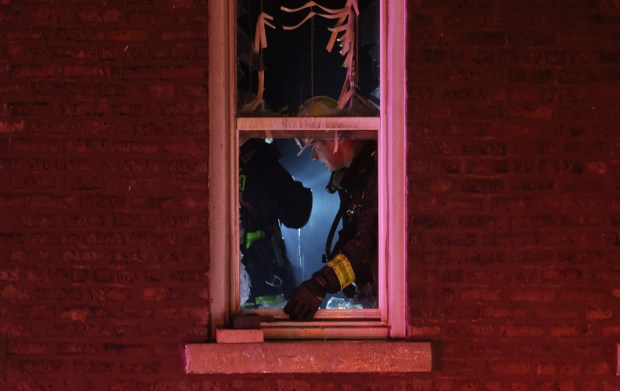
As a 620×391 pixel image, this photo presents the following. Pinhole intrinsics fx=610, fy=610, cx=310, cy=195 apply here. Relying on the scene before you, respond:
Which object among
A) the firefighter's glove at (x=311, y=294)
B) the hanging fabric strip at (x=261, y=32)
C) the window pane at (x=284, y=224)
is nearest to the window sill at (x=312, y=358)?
the firefighter's glove at (x=311, y=294)

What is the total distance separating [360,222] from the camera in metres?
3.58

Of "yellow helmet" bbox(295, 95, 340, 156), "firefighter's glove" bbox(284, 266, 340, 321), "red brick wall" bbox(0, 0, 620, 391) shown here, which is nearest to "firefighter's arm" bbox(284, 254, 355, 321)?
"firefighter's glove" bbox(284, 266, 340, 321)

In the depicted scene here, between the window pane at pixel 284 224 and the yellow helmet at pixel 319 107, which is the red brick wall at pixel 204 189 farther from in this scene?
the yellow helmet at pixel 319 107

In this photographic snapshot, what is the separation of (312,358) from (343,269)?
550 millimetres

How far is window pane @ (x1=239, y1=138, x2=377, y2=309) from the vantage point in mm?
3584

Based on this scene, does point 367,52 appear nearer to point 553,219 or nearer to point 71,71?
point 553,219

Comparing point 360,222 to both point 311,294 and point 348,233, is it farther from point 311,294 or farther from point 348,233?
point 311,294

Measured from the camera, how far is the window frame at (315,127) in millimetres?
3348

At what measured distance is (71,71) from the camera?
3307 mm

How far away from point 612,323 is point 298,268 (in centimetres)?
177

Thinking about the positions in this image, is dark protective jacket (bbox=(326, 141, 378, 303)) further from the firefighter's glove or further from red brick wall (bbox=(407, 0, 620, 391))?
red brick wall (bbox=(407, 0, 620, 391))

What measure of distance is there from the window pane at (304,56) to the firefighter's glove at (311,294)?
95cm

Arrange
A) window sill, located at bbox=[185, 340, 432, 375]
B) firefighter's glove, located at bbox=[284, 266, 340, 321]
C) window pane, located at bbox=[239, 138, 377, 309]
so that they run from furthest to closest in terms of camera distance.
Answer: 1. window pane, located at bbox=[239, 138, 377, 309]
2. firefighter's glove, located at bbox=[284, 266, 340, 321]
3. window sill, located at bbox=[185, 340, 432, 375]

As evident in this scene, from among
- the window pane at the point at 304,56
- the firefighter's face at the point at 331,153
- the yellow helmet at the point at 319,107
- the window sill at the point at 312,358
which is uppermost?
the window pane at the point at 304,56
